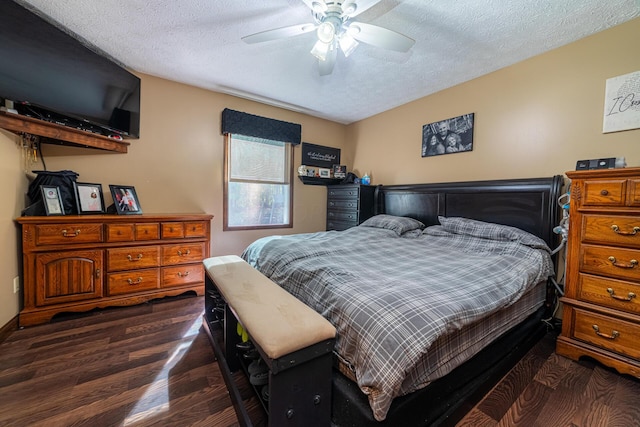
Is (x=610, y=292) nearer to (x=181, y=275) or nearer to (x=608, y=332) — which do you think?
(x=608, y=332)

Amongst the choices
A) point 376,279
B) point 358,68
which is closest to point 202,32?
point 358,68

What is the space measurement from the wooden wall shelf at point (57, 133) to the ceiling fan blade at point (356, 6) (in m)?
2.50

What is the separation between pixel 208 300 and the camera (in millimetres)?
2082

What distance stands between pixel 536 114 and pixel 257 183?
331 cm

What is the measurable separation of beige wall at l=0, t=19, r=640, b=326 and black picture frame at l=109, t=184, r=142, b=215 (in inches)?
5.6

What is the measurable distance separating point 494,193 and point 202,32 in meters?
3.11

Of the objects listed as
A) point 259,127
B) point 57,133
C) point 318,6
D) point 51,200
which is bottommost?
point 51,200

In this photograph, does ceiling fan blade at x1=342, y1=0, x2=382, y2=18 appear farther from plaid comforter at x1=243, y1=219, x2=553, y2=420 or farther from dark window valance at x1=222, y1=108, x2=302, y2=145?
dark window valance at x1=222, y1=108, x2=302, y2=145

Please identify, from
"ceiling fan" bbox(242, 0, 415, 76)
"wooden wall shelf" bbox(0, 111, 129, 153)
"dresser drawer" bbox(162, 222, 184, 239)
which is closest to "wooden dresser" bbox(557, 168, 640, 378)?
"ceiling fan" bbox(242, 0, 415, 76)

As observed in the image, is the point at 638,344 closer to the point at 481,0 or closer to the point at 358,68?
the point at 481,0

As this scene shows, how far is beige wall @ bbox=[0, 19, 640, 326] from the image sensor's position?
6.48ft

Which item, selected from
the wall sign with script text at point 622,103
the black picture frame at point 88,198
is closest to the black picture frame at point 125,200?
the black picture frame at point 88,198

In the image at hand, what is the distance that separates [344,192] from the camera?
3.94 metres

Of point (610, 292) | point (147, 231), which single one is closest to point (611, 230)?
point (610, 292)
